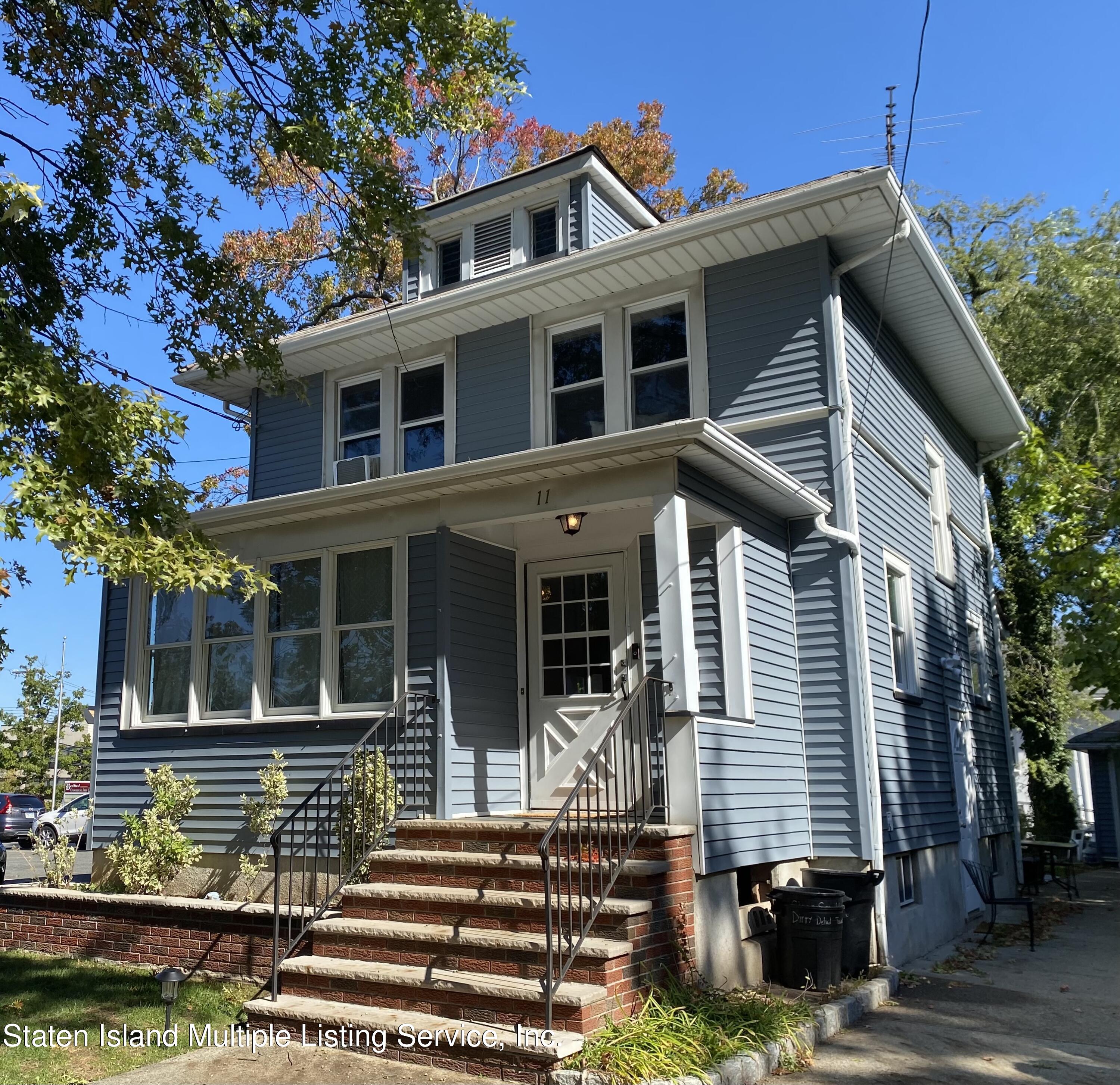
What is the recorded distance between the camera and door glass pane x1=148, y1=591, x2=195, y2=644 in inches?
417

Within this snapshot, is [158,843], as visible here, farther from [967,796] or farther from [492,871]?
[967,796]

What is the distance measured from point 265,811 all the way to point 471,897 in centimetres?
314

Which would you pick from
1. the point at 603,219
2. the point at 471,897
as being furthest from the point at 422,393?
the point at 471,897

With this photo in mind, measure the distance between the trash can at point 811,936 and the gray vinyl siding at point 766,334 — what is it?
14.2ft

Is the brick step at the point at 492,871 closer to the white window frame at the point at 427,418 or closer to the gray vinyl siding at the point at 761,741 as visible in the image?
the gray vinyl siding at the point at 761,741

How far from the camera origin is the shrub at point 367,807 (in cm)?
815

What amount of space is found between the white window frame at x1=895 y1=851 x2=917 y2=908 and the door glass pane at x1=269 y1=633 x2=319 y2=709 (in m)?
5.57

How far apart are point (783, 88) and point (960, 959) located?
8297mm

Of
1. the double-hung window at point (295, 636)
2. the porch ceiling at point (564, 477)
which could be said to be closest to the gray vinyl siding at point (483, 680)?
the porch ceiling at point (564, 477)

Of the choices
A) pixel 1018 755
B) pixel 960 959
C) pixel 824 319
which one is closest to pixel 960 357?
pixel 824 319

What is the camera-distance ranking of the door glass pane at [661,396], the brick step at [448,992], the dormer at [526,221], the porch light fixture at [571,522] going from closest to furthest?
the brick step at [448,992] → the porch light fixture at [571,522] → the door glass pane at [661,396] → the dormer at [526,221]

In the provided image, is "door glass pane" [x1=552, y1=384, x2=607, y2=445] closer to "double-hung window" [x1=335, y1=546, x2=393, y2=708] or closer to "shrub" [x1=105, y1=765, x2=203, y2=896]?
"double-hung window" [x1=335, y1=546, x2=393, y2=708]

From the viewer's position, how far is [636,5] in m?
8.86

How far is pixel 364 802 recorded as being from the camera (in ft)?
26.9
